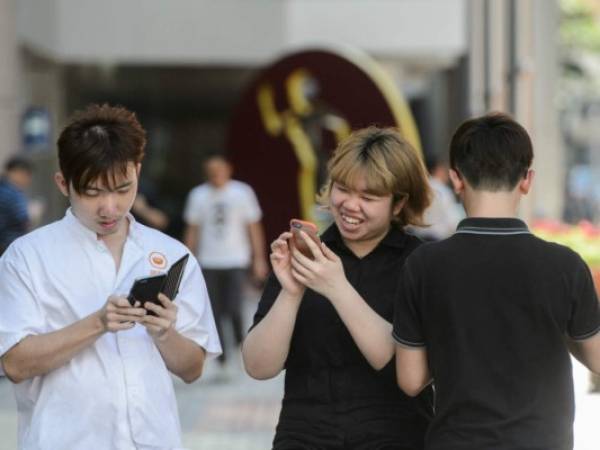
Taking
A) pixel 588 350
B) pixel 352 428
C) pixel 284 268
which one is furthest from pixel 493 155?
pixel 352 428

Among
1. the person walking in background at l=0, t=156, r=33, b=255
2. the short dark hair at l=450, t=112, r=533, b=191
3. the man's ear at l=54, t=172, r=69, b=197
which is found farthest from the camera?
the person walking in background at l=0, t=156, r=33, b=255

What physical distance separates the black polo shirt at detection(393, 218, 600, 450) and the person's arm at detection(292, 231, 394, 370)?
0.25 metres

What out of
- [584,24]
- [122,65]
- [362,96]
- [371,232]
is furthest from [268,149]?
[584,24]

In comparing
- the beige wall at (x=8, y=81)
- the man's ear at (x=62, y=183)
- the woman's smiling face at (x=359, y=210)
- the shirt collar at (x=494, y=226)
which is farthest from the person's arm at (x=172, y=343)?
the beige wall at (x=8, y=81)

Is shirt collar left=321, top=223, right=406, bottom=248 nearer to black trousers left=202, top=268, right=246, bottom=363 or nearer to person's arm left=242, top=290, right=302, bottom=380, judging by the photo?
person's arm left=242, top=290, right=302, bottom=380

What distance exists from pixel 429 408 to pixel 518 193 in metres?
0.75

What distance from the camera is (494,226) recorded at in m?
3.52

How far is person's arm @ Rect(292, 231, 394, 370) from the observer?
3.73 m

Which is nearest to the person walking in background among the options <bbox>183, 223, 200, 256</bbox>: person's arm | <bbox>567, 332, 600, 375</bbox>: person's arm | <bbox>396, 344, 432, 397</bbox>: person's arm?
<bbox>183, 223, 200, 256</bbox>: person's arm

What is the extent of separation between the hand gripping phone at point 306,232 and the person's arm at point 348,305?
13 mm

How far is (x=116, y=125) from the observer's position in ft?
12.3

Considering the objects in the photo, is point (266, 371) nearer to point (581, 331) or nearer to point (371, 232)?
point (371, 232)

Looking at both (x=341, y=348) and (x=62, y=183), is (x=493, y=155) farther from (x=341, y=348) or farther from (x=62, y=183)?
(x=62, y=183)

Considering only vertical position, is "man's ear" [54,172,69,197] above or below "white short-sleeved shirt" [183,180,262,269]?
above
